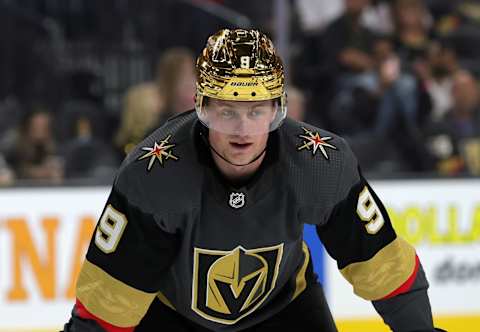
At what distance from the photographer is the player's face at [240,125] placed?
2.33 metres

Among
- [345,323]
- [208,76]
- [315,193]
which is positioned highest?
[208,76]

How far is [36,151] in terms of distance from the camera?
15.8 feet

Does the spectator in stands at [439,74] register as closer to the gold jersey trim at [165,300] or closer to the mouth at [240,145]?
the gold jersey trim at [165,300]

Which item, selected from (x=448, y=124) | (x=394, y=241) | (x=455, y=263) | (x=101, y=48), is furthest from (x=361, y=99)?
(x=394, y=241)

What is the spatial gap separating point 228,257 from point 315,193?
0.83 ft

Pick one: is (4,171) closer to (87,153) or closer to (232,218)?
(87,153)

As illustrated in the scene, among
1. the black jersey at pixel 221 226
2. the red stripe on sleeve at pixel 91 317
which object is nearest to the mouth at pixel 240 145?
the black jersey at pixel 221 226

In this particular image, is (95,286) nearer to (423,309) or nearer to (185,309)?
(185,309)

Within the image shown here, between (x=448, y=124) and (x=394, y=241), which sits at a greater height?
(x=394, y=241)

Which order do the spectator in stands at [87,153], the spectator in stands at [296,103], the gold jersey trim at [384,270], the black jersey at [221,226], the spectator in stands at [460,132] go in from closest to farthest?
1. the black jersey at [221,226]
2. the gold jersey trim at [384,270]
3. the spectator in stands at [87,153]
4. the spectator in stands at [296,103]
5. the spectator in stands at [460,132]

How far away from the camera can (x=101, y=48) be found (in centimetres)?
480

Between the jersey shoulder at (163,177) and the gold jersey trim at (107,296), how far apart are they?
0.21 metres

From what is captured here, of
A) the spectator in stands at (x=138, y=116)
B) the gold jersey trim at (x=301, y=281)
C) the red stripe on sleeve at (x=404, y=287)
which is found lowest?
the spectator in stands at (x=138, y=116)

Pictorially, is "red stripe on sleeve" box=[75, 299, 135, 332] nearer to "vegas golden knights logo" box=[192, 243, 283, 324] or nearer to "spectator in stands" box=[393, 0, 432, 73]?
"vegas golden knights logo" box=[192, 243, 283, 324]
